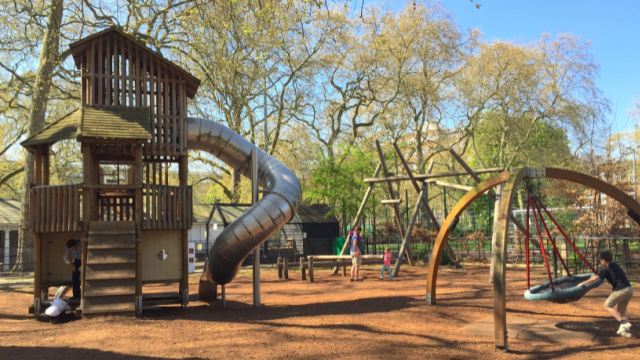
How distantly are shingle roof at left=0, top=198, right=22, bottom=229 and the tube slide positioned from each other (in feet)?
71.3

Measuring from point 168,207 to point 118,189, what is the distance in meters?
1.10

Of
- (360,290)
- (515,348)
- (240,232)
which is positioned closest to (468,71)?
(360,290)

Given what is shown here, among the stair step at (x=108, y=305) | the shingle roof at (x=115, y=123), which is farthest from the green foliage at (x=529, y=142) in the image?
the stair step at (x=108, y=305)

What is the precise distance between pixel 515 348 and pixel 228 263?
6.26 m

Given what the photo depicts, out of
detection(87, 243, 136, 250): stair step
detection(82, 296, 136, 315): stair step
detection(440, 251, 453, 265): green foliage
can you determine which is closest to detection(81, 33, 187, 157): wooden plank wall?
detection(87, 243, 136, 250): stair step

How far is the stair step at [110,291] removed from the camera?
9914 mm

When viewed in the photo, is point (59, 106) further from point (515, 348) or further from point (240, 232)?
point (515, 348)

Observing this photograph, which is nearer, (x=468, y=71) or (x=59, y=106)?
(x=59, y=106)

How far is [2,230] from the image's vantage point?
3097 centimetres

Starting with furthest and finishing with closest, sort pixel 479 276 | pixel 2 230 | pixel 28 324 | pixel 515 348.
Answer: pixel 2 230 < pixel 479 276 < pixel 28 324 < pixel 515 348

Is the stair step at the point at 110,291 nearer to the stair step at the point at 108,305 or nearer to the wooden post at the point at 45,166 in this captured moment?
the stair step at the point at 108,305

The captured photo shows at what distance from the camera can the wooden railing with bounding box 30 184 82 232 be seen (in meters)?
10.7

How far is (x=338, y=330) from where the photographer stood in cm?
859

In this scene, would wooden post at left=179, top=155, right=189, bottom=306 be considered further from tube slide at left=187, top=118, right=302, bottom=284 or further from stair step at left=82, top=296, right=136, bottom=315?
stair step at left=82, top=296, right=136, bottom=315
